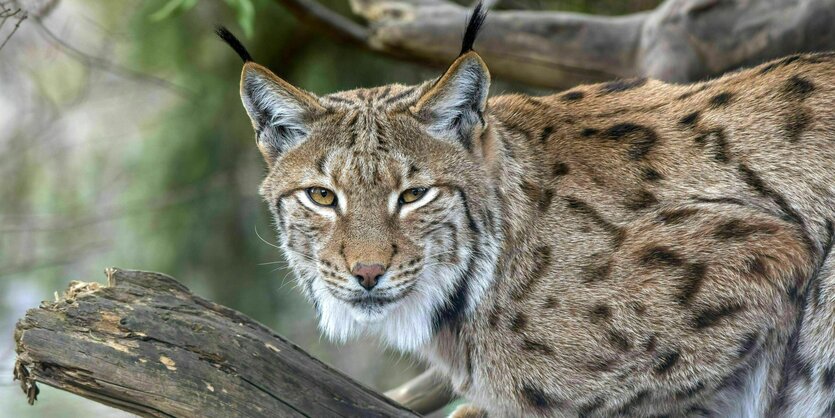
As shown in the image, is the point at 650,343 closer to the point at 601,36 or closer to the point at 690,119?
the point at 690,119

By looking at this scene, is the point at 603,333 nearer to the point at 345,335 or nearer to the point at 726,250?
the point at 726,250

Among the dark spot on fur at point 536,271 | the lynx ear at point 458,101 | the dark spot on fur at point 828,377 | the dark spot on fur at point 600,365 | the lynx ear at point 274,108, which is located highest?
the lynx ear at point 274,108

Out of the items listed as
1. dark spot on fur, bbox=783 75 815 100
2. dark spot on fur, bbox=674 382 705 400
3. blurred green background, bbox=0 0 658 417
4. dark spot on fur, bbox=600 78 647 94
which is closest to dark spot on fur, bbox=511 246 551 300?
dark spot on fur, bbox=674 382 705 400

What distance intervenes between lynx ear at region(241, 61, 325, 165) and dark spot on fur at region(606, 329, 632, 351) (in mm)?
1514

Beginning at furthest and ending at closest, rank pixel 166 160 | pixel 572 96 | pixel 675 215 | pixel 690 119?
pixel 166 160 → pixel 572 96 → pixel 690 119 → pixel 675 215

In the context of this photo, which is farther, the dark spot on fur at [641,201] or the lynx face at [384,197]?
the dark spot on fur at [641,201]

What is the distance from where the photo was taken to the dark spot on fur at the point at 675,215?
3969 millimetres

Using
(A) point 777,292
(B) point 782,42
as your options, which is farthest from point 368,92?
(B) point 782,42

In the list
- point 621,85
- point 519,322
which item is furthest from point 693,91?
point 519,322

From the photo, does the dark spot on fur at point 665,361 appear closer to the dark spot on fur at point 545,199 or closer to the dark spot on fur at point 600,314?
the dark spot on fur at point 600,314

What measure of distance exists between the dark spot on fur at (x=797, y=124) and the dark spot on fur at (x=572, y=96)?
0.92 m

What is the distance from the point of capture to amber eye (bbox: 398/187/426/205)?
3.84 metres

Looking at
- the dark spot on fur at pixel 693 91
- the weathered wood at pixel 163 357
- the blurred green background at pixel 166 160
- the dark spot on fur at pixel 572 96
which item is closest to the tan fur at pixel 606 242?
the dark spot on fur at pixel 693 91

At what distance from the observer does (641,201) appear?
4.06 metres
